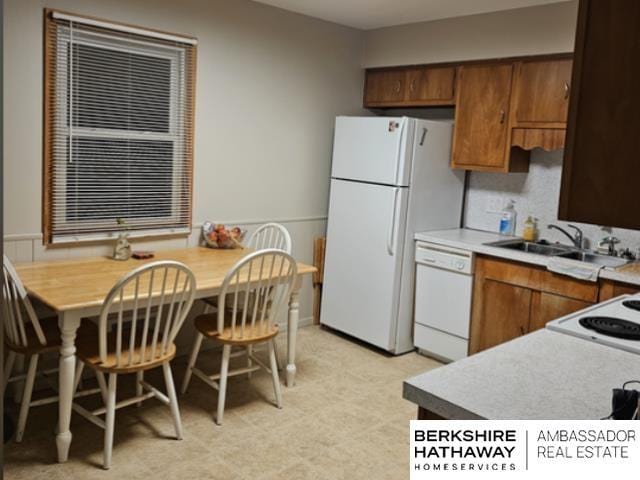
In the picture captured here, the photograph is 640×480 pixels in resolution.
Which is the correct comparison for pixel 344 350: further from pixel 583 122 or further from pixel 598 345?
pixel 583 122

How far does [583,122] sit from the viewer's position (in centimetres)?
101

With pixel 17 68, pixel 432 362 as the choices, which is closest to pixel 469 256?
pixel 432 362

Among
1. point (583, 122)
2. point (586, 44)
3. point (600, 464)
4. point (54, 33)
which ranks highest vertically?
point (54, 33)

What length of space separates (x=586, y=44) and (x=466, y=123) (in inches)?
129

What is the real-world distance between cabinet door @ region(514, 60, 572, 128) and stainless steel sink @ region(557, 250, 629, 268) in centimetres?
83

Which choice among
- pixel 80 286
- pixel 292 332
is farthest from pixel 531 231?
pixel 80 286

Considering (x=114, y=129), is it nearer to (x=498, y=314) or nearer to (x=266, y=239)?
(x=266, y=239)

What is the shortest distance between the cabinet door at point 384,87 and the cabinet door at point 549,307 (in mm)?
1933

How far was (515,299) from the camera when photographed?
372 cm

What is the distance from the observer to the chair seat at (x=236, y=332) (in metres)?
3.10

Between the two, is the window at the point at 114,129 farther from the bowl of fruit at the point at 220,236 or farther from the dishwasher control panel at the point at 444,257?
the dishwasher control panel at the point at 444,257

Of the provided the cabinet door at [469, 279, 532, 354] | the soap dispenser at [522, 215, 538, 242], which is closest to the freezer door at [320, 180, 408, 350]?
the cabinet door at [469, 279, 532, 354]

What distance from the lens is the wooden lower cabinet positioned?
3.45m
